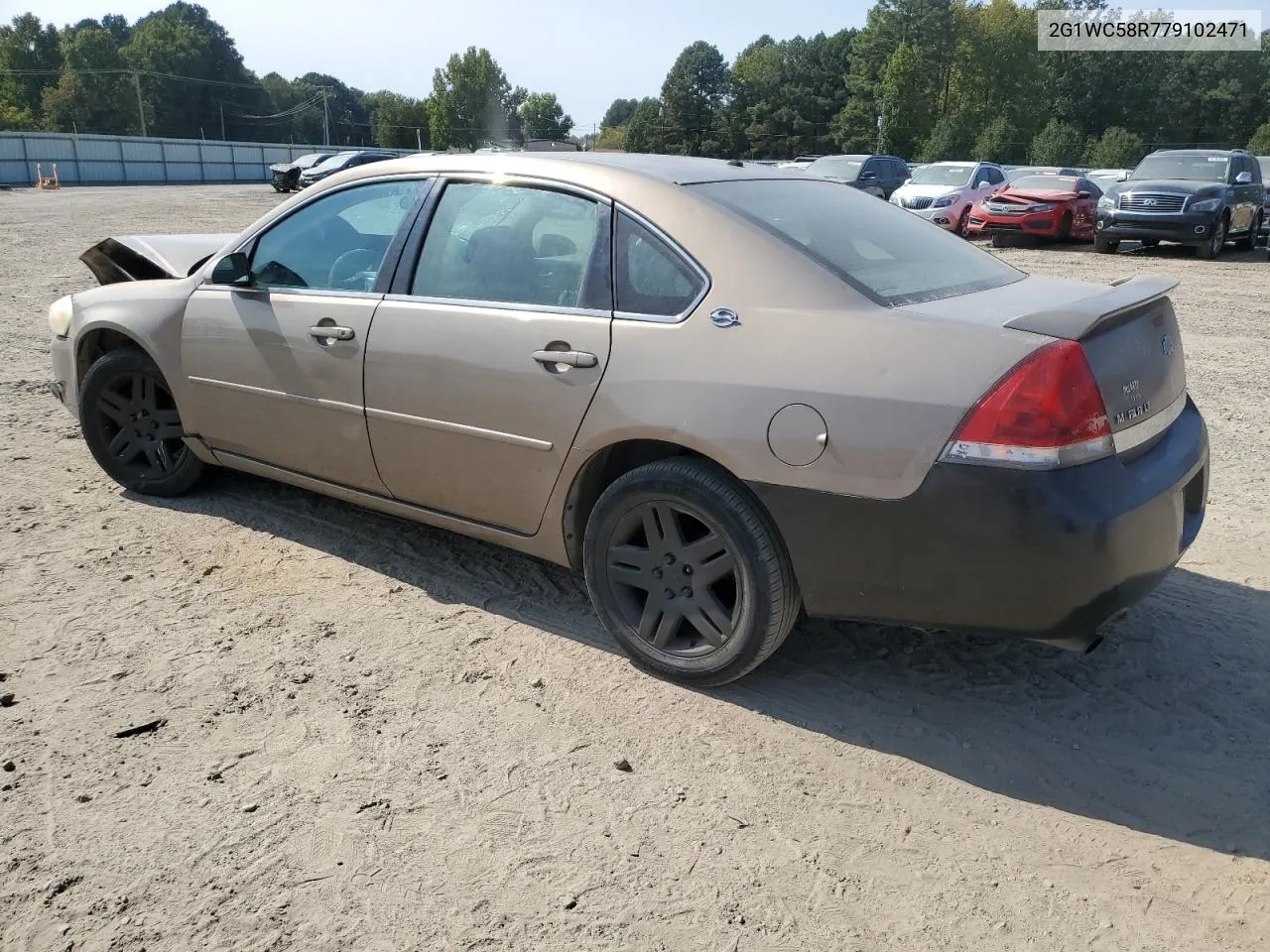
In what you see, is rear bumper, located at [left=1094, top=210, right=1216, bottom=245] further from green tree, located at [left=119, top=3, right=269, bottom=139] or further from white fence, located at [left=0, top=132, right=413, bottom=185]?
green tree, located at [left=119, top=3, right=269, bottom=139]

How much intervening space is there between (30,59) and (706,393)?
121m

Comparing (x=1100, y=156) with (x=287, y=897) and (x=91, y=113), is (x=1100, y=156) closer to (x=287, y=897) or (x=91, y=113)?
(x=287, y=897)

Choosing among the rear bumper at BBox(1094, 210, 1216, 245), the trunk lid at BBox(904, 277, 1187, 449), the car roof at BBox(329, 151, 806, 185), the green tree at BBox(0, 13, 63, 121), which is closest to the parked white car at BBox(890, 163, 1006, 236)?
the rear bumper at BBox(1094, 210, 1216, 245)

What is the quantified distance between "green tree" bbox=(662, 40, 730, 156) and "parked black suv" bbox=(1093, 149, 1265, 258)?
80.3 meters

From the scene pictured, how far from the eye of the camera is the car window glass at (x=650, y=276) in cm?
323

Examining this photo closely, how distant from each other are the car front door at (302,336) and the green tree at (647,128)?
9212 cm

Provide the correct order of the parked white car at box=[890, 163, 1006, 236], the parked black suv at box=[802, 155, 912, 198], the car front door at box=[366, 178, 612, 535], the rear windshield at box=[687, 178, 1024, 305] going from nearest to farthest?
the rear windshield at box=[687, 178, 1024, 305] → the car front door at box=[366, 178, 612, 535] → the parked white car at box=[890, 163, 1006, 236] → the parked black suv at box=[802, 155, 912, 198]

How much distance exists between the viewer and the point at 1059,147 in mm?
53969

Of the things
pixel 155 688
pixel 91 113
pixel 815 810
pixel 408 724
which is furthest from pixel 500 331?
pixel 91 113

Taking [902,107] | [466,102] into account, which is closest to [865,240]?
[902,107]

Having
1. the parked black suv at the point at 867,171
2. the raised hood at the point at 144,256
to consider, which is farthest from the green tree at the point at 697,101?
the raised hood at the point at 144,256

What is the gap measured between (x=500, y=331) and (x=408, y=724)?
4.29ft

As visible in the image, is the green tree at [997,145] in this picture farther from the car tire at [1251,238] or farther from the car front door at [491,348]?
the car front door at [491,348]

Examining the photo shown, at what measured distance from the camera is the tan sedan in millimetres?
2748
